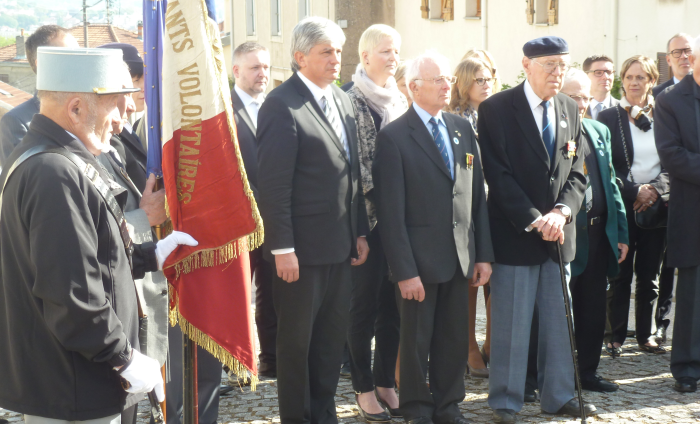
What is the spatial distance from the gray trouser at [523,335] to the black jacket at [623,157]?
4.44 feet

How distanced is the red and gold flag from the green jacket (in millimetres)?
2220

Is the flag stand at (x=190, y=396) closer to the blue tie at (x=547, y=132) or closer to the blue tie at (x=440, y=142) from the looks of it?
the blue tie at (x=440, y=142)

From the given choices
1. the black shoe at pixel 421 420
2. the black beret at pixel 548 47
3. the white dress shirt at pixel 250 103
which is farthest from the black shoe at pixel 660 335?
the white dress shirt at pixel 250 103

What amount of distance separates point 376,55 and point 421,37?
16.1 metres

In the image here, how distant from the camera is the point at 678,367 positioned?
15.9 ft

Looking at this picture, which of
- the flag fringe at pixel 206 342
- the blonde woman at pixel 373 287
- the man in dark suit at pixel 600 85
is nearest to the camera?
the flag fringe at pixel 206 342

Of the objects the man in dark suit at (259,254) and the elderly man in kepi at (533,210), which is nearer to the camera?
the elderly man in kepi at (533,210)

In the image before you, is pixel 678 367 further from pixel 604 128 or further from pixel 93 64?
pixel 93 64

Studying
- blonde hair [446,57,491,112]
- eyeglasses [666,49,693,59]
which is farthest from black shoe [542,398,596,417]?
eyeglasses [666,49,693,59]

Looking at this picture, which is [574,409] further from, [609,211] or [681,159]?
[681,159]

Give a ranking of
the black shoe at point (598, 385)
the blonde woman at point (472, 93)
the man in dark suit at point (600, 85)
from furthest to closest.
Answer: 1. the man in dark suit at point (600, 85)
2. the blonde woman at point (472, 93)
3. the black shoe at point (598, 385)

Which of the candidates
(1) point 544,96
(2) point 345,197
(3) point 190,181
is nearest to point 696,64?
(1) point 544,96

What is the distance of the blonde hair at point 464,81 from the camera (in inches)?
203

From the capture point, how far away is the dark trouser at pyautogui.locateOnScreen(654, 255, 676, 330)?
5.88 m
